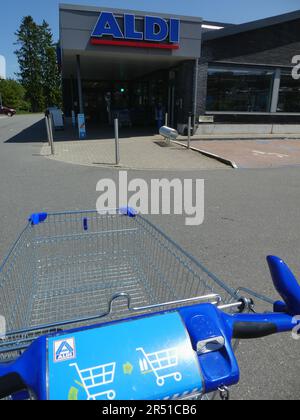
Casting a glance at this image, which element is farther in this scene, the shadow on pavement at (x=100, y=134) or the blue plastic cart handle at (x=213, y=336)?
the shadow on pavement at (x=100, y=134)

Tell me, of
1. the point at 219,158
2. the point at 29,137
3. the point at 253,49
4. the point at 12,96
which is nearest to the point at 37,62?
the point at 12,96

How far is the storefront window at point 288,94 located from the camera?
18141 millimetres

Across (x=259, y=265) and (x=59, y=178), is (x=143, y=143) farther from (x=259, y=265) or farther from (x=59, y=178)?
(x=259, y=265)

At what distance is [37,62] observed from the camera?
67438 mm

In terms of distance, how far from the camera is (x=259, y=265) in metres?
3.77

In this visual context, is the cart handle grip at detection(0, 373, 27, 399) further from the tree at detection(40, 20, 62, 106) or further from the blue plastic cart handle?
the tree at detection(40, 20, 62, 106)

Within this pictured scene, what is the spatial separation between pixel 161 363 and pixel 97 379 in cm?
20

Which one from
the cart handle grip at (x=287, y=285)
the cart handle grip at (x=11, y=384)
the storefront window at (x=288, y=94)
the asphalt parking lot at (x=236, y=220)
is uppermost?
the storefront window at (x=288, y=94)

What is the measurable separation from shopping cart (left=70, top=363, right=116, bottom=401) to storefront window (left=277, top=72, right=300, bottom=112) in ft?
66.2

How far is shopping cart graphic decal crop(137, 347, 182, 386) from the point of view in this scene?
37.3 inches

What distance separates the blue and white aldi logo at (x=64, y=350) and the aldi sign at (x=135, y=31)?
46.3 ft

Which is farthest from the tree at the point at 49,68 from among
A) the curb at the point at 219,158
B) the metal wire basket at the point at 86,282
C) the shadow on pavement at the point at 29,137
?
the metal wire basket at the point at 86,282

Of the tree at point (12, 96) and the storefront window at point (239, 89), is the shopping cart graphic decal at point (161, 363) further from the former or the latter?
the tree at point (12, 96)

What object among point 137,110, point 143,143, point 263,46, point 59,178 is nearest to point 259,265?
point 59,178
